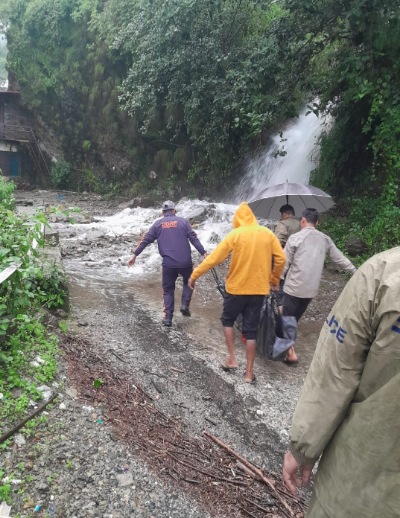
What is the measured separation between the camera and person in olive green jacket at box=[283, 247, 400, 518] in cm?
137

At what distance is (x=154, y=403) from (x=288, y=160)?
11007 mm

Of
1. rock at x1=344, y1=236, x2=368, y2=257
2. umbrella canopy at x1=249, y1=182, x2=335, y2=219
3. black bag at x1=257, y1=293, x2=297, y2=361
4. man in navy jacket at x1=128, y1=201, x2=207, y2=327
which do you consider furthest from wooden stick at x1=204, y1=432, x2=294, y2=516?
rock at x1=344, y1=236, x2=368, y2=257

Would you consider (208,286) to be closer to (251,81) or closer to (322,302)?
(322,302)

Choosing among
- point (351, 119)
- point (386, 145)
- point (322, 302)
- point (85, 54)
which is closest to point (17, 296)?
point (322, 302)

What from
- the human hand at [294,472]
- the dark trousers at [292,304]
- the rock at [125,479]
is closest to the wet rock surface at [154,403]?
the rock at [125,479]

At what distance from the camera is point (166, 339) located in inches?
214

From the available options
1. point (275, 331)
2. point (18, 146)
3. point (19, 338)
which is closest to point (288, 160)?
point (275, 331)

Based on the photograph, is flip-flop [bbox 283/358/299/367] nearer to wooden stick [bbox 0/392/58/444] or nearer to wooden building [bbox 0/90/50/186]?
wooden stick [bbox 0/392/58/444]

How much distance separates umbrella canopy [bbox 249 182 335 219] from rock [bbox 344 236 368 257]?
9.63 feet

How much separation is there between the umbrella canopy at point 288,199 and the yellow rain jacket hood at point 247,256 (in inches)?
67.3

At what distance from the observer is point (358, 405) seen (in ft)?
4.82

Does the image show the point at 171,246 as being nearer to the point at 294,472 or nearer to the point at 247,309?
the point at 247,309

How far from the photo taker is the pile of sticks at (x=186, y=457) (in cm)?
279

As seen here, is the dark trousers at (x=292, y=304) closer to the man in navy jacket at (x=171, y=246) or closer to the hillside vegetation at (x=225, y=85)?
the man in navy jacket at (x=171, y=246)
